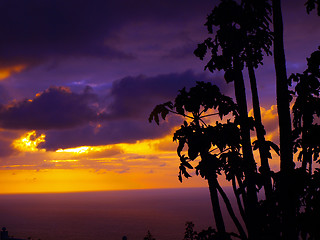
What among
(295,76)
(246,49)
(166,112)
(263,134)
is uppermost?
(246,49)

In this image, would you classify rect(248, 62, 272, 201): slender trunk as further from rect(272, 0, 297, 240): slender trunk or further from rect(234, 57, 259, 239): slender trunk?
rect(272, 0, 297, 240): slender trunk

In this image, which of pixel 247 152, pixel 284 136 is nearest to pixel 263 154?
pixel 247 152

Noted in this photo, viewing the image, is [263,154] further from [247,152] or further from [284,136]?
[284,136]

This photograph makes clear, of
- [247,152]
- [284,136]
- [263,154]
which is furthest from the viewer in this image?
[247,152]

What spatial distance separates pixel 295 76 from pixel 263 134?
1.46 m

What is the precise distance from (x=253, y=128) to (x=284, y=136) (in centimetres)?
57

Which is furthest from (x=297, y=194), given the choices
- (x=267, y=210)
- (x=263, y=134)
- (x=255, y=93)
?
(x=255, y=93)

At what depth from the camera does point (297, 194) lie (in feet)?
22.0

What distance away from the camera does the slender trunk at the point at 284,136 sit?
21.9 feet

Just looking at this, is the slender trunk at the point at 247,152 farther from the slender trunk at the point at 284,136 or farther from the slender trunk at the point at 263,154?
the slender trunk at the point at 284,136

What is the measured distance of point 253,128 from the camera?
7082mm

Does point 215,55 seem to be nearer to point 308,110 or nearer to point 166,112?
point 166,112

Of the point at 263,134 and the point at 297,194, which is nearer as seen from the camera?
the point at 297,194

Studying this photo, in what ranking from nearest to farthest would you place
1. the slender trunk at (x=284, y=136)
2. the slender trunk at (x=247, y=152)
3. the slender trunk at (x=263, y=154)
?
the slender trunk at (x=284, y=136), the slender trunk at (x=263, y=154), the slender trunk at (x=247, y=152)
